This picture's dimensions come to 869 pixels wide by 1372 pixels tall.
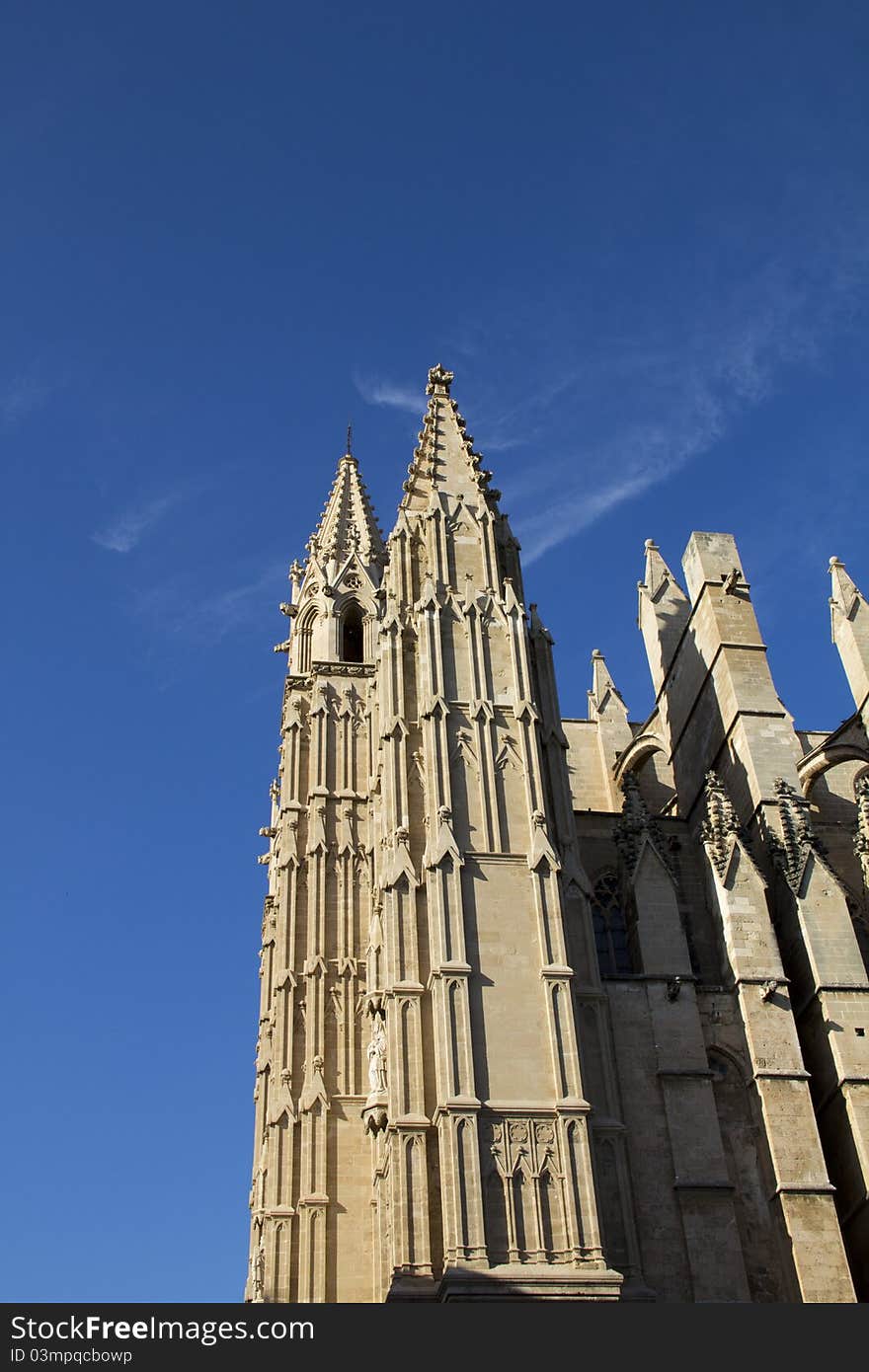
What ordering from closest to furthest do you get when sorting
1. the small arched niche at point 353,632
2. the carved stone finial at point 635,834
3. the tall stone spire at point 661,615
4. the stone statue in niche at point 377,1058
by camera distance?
the stone statue in niche at point 377,1058 → the carved stone finial at point 635,834 → the tall stone spire at point 661,615 → the small arched niche at point 353,632

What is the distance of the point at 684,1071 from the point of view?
21406 millimetres

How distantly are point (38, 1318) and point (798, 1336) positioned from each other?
7.62 m

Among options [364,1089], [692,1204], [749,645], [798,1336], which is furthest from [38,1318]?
[749,645]

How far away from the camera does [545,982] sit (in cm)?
1978

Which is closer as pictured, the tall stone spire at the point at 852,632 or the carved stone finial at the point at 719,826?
the carved stone finial at the point at 719,826

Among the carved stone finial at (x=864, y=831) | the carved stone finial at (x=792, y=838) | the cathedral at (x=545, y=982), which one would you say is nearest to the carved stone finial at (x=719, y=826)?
the cathedral at (x=545, y=982)

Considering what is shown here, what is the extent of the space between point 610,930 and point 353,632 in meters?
13.1

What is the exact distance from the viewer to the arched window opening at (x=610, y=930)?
2531 centimetres

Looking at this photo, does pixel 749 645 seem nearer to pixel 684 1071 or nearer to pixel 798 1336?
pixel 684 1071

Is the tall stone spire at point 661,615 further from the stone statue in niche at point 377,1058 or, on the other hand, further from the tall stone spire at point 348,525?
the stone statue in niche at point 377,1058

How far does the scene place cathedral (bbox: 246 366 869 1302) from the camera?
1864 centimetres

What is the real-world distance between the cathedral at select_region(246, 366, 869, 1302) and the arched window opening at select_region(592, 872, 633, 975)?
6cm

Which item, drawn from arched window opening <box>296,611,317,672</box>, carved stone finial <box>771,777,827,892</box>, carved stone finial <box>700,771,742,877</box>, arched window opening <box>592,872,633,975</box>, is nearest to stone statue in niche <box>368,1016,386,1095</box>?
arched window opening <box>592,872,633,975</box>

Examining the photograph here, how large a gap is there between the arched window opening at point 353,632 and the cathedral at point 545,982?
528cm
